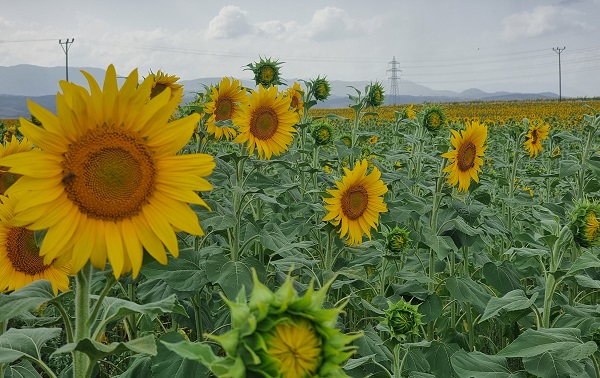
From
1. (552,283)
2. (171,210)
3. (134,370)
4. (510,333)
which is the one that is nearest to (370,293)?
(510,333)

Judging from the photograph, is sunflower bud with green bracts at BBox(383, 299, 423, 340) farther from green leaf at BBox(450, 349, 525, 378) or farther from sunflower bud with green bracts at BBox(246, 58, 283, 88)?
sunflower bud with green bracts at BBox(246, 58, 283, 88)

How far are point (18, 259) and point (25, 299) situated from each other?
275 mm

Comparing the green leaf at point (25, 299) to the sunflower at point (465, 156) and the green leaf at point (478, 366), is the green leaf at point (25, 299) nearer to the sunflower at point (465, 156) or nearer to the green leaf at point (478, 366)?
the green leaf at point (478, 366)

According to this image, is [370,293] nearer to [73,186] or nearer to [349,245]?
[349,245]

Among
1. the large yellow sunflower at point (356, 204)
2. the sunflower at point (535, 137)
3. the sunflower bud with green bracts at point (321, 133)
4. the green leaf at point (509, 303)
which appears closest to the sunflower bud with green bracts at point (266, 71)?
the sunflower bud with green bracts at point (321, 133)

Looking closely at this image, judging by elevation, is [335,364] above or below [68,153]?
below

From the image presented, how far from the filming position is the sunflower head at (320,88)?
4352mm

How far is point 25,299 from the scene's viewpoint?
4.18 feet

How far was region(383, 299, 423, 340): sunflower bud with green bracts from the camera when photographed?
1755 mm

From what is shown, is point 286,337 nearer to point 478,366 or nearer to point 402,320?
point 402,320

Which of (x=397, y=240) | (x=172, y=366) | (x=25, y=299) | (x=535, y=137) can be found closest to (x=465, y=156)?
(x=397, y=240)

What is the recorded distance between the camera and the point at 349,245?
3.00 metres

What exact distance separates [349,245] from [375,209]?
27cm

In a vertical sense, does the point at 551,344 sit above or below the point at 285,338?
below
